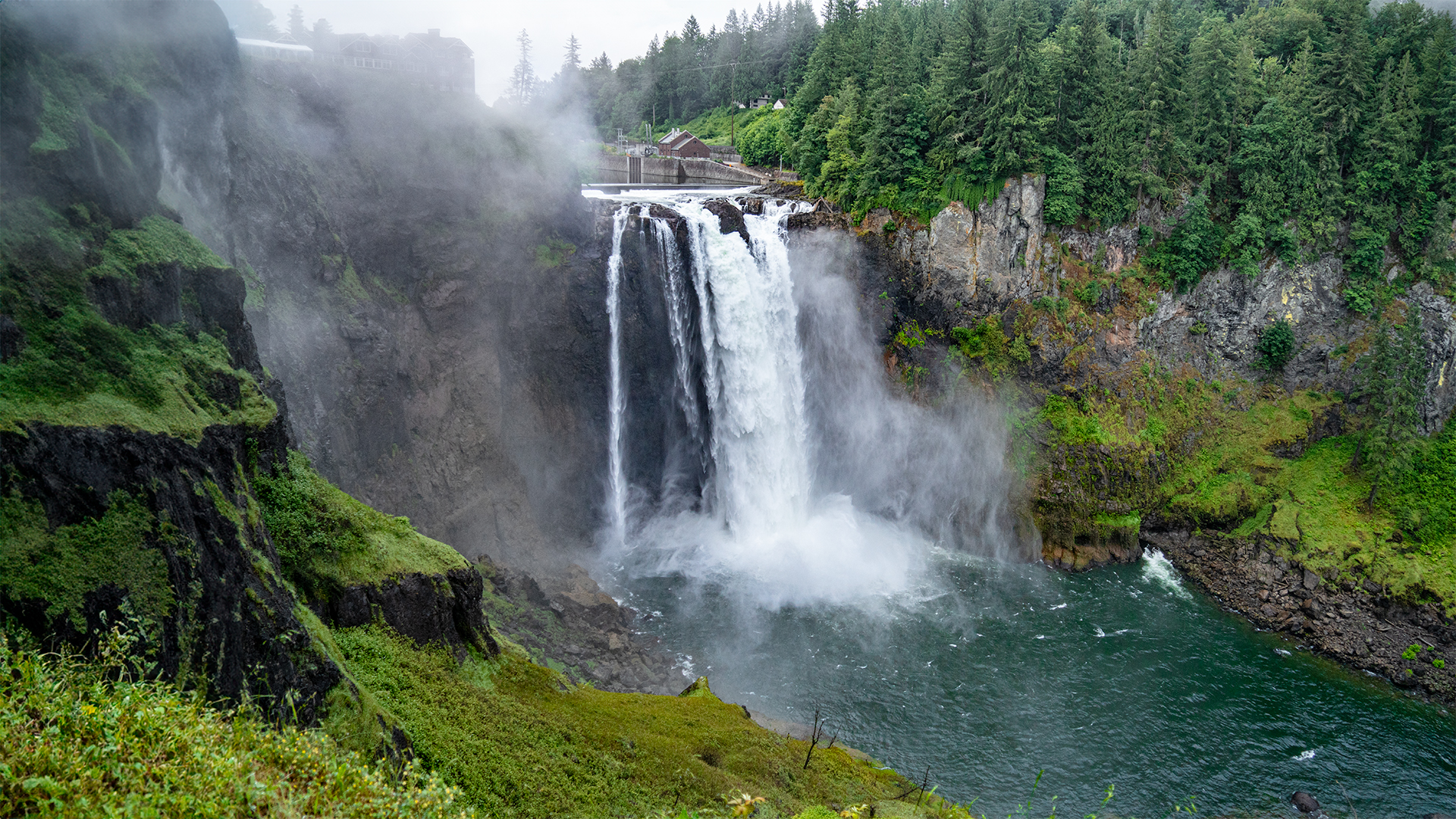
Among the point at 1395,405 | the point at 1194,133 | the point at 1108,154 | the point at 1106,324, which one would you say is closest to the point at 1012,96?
the point at 1108,154

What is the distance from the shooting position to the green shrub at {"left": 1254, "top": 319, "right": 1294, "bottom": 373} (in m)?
35.1

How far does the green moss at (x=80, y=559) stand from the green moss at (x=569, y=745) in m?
3.70

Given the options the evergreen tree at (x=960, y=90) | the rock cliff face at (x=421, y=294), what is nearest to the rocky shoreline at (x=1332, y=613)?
the evergreen tree at (x=960, y=90)

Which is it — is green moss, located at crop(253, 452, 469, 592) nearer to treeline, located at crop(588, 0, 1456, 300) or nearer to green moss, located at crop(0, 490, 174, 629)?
green moss, located at crop(0, 490, 174, 629)

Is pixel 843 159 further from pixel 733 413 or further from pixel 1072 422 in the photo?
pixel 1072 422

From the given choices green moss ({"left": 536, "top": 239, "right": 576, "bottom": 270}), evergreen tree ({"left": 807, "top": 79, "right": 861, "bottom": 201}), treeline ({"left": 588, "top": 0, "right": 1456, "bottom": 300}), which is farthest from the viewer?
evergreen tree ({"left": 807, "top": 79, "right": 861, "bottom": 201})

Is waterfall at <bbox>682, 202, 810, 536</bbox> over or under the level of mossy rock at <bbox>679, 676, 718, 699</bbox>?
over

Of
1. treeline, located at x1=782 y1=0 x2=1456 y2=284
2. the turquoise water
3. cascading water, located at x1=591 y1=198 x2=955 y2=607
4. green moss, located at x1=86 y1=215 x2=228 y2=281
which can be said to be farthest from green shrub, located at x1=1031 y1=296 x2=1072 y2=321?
green moss, located at x1=86 y1=215 x2=228 y2=281

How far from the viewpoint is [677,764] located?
1402 cm

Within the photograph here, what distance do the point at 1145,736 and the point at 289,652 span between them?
20744 mm

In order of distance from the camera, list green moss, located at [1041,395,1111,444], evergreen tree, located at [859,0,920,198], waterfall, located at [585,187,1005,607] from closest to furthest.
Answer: waterfall, located at [585,187,1005,607] → green moss, located at [1041,395,1111,444] → evergreen tree, located at [859,0,920,198]

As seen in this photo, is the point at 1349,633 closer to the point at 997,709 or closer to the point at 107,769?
the point at 997,709

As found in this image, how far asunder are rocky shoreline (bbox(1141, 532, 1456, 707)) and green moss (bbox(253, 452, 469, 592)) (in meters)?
27.3

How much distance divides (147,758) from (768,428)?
27.0 meters
